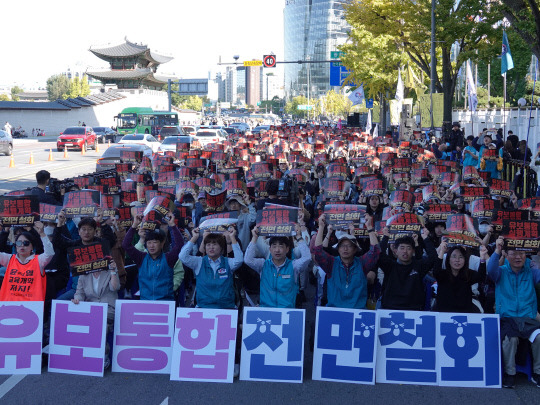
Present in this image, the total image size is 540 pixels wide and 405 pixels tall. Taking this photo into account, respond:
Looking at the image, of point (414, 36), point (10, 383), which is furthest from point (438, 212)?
point (414, 36)

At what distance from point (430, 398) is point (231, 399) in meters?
1.75

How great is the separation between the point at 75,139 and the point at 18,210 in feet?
126

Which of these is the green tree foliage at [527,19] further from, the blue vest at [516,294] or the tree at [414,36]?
the blue vest at [516,294]

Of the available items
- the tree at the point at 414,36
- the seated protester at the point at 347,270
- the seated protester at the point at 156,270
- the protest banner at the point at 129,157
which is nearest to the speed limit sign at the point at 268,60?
the tree at the point at 414,36

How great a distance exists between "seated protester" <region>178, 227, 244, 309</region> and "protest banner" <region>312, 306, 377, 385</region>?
97 cm

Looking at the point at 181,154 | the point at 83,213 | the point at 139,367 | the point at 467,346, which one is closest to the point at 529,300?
the point at 467,346

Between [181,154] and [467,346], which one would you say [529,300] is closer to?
[467,346]

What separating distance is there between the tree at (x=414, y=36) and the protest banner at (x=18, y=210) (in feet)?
70.8

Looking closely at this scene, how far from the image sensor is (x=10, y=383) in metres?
6.70

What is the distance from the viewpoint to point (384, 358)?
22.2 ft

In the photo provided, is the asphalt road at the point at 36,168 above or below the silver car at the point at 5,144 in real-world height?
below

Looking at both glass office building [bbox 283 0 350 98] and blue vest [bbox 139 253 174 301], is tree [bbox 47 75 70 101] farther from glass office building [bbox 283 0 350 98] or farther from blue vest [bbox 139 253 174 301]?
blue vest [bbox 139 253 174 301]

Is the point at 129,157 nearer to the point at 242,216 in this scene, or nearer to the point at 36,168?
the point at 242,216

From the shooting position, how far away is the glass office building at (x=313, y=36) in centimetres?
17475
